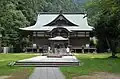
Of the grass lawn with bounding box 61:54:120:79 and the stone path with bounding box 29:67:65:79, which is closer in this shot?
the stone path with bounding box 29:67:65:79

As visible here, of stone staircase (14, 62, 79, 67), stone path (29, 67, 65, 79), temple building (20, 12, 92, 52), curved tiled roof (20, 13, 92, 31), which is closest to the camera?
stone path (29, 67, 65, 79)

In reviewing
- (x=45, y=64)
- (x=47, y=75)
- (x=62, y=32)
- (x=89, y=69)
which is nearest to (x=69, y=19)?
(x=62, y=32)

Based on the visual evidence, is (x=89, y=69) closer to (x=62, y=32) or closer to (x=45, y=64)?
(x=45, y=64)

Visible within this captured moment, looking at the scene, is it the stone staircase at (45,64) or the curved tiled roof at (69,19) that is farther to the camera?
the curved tiled roof at (69,19)

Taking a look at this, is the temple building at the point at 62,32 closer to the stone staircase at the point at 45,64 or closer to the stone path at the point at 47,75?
the stone staircase at the point at 45,64

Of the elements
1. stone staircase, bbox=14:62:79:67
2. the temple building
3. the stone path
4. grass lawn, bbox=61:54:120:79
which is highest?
the temple building

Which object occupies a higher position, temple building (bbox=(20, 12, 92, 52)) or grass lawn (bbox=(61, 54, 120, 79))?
temple building (bbox=(20, 12, 92, 52))

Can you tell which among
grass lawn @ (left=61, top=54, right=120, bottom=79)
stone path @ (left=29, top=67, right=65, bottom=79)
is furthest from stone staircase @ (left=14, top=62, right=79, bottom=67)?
stone path @ (left=29, top=67, right=65, bottom=79)

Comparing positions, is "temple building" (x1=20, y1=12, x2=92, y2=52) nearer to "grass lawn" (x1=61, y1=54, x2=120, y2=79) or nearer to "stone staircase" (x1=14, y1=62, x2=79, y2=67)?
"stone staircase" (x1=14, y1=62, x2=79, y2=67)

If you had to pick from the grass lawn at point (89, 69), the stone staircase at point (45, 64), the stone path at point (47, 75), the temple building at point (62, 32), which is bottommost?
the stone path at point (47, 75)

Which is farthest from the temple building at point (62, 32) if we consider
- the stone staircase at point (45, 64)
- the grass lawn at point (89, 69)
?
the grass lawn at point (89, 69)

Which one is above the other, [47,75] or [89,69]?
[89,69]

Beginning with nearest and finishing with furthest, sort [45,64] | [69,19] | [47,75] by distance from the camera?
[47,75], [45,64], [69,19]

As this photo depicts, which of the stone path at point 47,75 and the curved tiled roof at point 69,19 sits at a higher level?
the curved tiled roof at point 69,19
